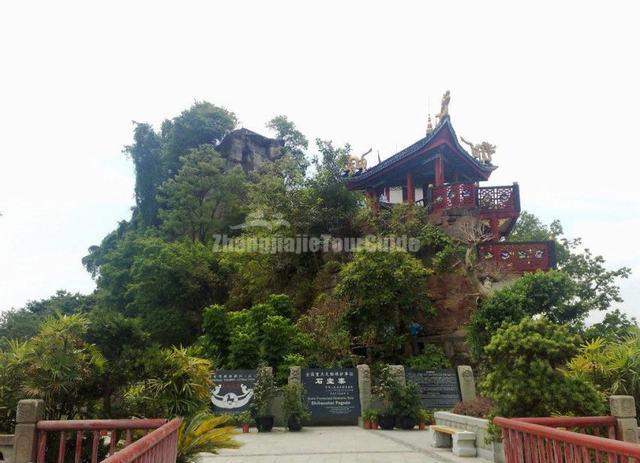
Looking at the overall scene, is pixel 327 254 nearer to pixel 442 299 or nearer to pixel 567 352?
pixel 442 299

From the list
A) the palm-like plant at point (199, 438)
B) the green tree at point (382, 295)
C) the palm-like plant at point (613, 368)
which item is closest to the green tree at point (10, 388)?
the palm-like plant at point (199, 438)

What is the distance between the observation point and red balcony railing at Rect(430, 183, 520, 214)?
18.4m

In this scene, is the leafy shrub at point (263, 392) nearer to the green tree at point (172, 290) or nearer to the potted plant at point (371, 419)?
the potted plant at point (371, 419)

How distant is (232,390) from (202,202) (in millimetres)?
15228

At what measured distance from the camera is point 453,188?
18.7 meters

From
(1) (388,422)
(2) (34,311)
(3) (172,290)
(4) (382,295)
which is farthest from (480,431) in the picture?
(2) (34,311)

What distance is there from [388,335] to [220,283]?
8.90 m

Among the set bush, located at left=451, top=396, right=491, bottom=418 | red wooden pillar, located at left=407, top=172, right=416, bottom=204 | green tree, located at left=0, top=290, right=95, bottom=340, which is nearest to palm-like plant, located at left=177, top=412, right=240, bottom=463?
bush, located at left=451, top=396, right=491, bottom=418

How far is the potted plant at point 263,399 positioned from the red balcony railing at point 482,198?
9.31 m

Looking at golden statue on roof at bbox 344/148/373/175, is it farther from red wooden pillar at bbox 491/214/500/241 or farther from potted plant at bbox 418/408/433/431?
potted plant at bbox 418/408/433/431

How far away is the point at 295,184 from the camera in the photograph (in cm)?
2223

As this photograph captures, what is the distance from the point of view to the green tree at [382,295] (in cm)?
1605

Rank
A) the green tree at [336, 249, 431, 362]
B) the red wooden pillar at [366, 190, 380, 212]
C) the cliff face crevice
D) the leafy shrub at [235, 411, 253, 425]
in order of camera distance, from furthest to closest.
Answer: the cliff face crevice < the red wooden pillar at [366, 190, 380, 212] < the green tree at [336, 249, 431, 362] < the leafy shrub at [235, 411, 253, 425]

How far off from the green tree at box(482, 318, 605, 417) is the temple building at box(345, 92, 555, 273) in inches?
437
